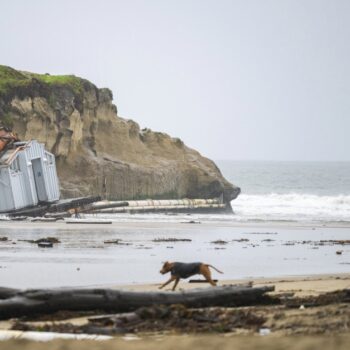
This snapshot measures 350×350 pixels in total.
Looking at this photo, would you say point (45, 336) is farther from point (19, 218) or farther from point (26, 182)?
point (26, 182)

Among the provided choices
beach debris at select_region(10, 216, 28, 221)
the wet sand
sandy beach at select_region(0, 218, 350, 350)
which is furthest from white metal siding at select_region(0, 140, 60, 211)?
the wet sand

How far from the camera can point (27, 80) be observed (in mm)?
73750

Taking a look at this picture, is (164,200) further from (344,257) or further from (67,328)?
(67,328)

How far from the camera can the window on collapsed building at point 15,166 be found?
190 feet

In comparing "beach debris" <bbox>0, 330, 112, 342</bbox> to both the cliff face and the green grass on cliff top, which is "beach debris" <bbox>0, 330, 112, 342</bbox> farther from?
the green grass on cliff top

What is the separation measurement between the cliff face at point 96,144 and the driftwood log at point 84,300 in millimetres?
56003

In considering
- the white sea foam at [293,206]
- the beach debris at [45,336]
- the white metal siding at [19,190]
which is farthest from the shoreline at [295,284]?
the white sea foam at [293,206]

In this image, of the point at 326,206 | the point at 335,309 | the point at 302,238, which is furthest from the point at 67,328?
the point at 326,206

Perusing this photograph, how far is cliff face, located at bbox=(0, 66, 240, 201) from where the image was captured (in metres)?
71.6

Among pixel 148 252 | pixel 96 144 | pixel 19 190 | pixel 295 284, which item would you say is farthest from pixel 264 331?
pixel 96 144

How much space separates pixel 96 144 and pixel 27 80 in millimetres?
10828

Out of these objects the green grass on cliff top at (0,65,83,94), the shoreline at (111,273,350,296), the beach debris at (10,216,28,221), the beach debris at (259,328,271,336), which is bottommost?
the shoreline at (111,273,350,296)

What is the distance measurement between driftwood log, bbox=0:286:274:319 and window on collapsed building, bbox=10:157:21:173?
4405 cm

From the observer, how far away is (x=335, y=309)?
13.5 m
